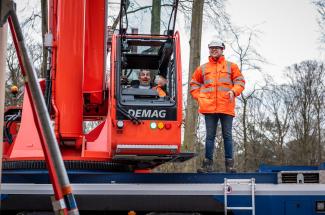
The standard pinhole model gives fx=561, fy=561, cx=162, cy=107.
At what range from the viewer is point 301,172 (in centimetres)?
582

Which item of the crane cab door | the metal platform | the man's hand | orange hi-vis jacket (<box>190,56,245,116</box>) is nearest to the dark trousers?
orange hi-vis jacket (<box>190,56,245,116</box>)

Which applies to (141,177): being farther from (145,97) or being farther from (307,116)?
(307,116)

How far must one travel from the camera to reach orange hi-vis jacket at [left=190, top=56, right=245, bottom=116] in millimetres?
7551

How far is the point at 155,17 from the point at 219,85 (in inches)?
70.1

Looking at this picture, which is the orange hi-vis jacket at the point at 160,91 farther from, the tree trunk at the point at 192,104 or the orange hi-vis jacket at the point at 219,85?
the tree trunk at the point at 192,104

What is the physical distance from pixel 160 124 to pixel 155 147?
0.80ft

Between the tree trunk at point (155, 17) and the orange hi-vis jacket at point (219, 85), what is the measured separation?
1614mm

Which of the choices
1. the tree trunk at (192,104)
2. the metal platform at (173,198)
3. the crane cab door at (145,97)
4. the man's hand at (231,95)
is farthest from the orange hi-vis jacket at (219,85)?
the tree trunk at (192,104)

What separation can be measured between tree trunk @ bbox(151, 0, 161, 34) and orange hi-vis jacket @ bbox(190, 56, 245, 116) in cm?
161

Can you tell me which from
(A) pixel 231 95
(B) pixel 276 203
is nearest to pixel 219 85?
(A) pixel 231 95

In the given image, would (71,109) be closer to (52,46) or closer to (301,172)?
(52,46)

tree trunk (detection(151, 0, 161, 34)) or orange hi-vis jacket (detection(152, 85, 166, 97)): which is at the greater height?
tree trunk (detection(151, 0, 161, 34))

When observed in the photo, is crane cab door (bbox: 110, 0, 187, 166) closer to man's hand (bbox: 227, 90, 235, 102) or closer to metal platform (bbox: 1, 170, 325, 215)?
metal platform (bbox: 1, 170, 325, 215)

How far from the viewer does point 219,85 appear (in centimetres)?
766
